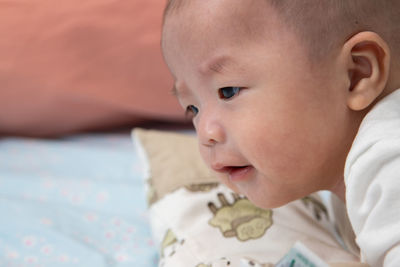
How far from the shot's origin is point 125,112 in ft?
5.72

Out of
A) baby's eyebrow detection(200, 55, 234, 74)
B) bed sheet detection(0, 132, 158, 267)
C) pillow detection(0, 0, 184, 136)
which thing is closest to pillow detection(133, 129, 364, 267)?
bed sheet detection(0, 132, 158, 267)

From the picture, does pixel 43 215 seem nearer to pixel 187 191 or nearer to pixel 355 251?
pixel 187 191

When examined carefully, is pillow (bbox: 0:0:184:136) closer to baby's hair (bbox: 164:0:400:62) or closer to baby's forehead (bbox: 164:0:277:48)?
baby's forehead (bbox: 164:0:277:48)

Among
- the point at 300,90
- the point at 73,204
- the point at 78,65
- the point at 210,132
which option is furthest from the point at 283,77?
the point at 78,65

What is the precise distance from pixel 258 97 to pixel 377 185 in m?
0.21

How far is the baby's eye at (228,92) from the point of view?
86cm

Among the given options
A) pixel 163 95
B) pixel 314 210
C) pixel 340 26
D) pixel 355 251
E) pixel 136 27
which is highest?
pixel 136 27

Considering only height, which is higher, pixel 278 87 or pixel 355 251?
pixel 278 87

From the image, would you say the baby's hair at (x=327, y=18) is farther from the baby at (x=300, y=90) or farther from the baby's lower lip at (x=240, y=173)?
the baby's lower lip at (x=240, y=173)

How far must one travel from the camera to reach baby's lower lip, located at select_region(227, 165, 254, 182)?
0.90 m

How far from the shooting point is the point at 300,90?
0.82m

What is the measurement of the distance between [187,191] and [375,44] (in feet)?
1.73

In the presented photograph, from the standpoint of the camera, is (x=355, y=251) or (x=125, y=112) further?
(x=125, y=112)

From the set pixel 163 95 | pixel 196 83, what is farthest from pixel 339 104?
pixel 163 95
